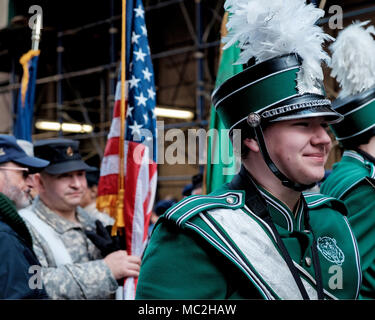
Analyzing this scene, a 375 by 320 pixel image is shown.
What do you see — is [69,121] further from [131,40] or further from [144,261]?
[144,261]

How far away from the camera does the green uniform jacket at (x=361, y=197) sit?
6.82 feet

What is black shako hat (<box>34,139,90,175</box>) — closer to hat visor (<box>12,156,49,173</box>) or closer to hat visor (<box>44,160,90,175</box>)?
hat visor (<box>44,160,90,175</box>)

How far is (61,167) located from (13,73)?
10405 millimetres

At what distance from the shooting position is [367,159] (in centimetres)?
250

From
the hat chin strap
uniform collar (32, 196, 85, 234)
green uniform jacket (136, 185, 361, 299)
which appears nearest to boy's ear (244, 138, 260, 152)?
the hat chin strap

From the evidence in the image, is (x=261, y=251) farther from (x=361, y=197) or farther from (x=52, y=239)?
(x=52, y=239)

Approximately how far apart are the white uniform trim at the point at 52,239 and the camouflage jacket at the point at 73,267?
0.02 meters

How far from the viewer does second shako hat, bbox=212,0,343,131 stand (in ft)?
5.29

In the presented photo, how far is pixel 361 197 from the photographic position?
7.61 feet

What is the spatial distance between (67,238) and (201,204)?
1.73m

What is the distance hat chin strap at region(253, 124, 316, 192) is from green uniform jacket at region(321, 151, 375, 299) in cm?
63

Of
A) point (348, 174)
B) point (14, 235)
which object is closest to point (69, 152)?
point (14, 235)
